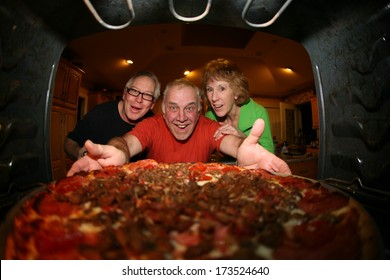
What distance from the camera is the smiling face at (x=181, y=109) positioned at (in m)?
1.88

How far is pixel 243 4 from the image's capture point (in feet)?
2.77

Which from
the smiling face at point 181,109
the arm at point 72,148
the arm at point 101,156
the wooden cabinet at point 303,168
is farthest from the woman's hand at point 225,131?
the wooden cabinet at point 303,168

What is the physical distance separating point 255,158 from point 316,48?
0.65 m

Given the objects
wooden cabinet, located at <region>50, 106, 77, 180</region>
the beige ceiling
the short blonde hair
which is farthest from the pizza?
wooden cabinet, located at <region>50, 106, 77, 180</region>

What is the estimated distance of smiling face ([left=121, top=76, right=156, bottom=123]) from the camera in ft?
7.20

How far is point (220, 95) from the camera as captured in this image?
2211 millimetres

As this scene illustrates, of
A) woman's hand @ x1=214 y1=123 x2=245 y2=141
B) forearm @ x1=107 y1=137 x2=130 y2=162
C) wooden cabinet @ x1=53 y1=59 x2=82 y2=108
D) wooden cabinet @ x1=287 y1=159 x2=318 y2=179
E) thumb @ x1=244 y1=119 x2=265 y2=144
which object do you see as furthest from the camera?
wooden cabinet @ x1=287 y1=159 x2=318 y2=179

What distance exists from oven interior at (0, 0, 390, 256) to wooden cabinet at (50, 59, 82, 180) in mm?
3727

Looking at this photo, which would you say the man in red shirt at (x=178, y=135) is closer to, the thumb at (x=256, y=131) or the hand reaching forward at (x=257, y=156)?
the hand reaching forward at (x=257, y=156)

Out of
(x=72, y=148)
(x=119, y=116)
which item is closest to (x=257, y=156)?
(x=119, y=116)

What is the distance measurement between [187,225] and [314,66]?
901 mm

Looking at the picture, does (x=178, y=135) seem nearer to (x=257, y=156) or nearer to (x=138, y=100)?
(x=138, y=100)

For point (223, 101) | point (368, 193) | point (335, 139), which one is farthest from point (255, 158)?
point (223, 101)

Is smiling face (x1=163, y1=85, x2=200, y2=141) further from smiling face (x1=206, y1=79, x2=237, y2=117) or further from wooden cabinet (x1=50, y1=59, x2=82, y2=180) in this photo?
wooden cabinet (x1=50, y1=59, x2=82, y2=180)
